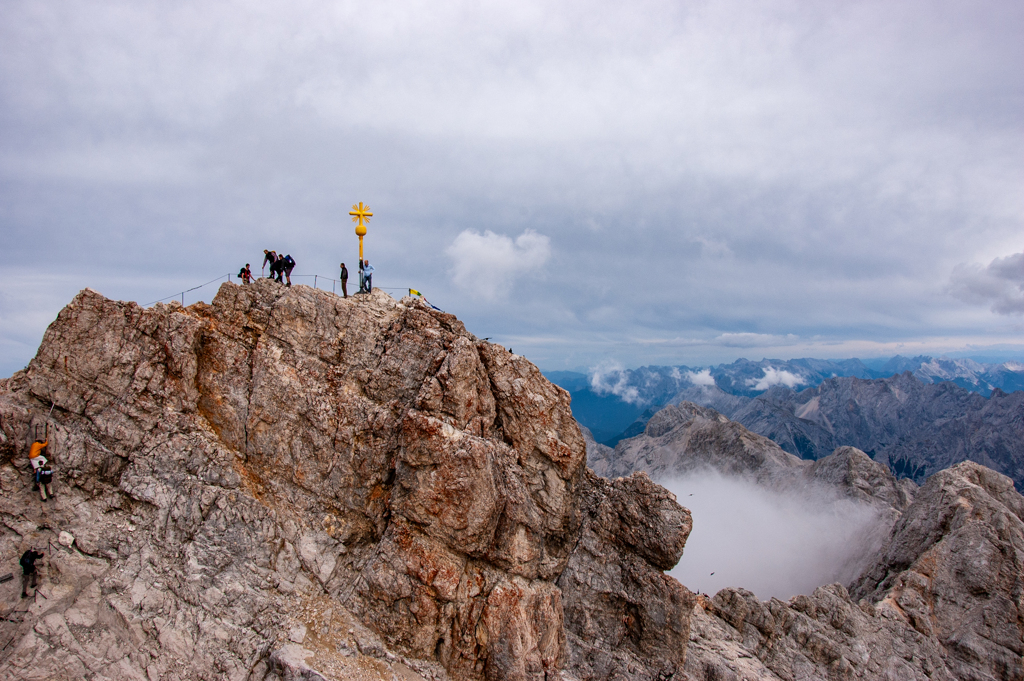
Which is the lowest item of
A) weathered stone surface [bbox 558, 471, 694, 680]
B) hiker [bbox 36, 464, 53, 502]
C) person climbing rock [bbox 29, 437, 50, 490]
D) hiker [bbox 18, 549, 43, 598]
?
weathered stone surface [bbox 558, 471, 694, 680]

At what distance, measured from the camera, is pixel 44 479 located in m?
26.8

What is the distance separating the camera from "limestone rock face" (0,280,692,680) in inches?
1024

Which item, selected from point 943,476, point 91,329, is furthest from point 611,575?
point 943,476

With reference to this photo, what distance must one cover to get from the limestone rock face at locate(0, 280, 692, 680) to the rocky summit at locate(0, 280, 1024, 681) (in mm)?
123

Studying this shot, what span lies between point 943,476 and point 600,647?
73833 mm

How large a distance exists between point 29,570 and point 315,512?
44.4 feet

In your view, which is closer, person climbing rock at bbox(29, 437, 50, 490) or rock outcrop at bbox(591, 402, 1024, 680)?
person climbing rock at bbox(29, 437, 50, 490)

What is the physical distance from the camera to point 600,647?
3641cm

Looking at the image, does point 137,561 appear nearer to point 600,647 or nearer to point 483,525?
point 483,525

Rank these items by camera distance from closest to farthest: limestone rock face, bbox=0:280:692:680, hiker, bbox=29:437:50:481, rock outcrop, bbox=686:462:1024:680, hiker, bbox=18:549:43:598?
1. hiker, bbox=18:549:43:598
2. limestone rock face, bbox=0:280:692:680
3. hiker, bbox=29:437:50:481
4. rock outcrop, bbox=686:462:1024:680

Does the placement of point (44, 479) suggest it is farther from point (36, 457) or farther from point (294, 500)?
point (294, 500)

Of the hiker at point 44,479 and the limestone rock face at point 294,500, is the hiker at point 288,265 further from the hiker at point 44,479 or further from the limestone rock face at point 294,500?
the hiker at point 44,479

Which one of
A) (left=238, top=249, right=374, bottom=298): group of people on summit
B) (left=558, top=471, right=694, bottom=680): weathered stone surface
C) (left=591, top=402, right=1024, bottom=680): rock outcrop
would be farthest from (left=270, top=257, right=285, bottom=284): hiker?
(left=591, top=402, right=1024, bottom=680): rock outcrop

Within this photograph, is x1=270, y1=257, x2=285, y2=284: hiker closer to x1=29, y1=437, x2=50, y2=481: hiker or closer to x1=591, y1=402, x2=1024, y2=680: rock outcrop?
x1=29, y1=437, x2=50, y2=481: hiker
